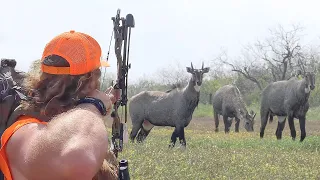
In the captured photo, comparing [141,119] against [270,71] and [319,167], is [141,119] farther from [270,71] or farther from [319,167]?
[270,71]

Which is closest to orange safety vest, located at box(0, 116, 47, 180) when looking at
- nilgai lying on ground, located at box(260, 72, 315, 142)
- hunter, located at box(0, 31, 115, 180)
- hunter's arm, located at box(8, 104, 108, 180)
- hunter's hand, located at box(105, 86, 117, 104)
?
hunter, located at box(0, 31, 115, 180)

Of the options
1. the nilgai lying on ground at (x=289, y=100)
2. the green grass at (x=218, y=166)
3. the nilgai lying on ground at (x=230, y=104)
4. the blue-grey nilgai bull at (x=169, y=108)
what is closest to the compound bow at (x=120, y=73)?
the green grass at (x=218, y=166)

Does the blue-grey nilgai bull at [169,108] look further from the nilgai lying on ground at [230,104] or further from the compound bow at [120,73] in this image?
the compound bow at [120,73]

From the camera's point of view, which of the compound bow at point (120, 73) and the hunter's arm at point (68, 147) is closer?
the hunter's arm at point (68, 147)

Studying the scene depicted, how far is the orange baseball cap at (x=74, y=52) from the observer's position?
7.64ft

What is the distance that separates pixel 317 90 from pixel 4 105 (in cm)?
4719

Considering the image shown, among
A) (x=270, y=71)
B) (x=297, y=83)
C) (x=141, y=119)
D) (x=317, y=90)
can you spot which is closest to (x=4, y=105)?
(x=141, y=119)

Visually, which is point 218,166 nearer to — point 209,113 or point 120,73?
point 120,73

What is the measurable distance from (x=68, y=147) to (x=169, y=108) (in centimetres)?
1583

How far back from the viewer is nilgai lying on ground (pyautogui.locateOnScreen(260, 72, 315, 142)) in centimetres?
1919

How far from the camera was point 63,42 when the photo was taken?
2367 millimetres

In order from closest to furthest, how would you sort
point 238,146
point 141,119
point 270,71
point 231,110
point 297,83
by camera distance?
point 238,146 < point 141,119 < point 297,83 < point 231,110 < point 270,71

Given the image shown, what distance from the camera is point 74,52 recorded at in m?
2.34

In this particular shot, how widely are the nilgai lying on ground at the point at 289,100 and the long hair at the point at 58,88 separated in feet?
52.8
